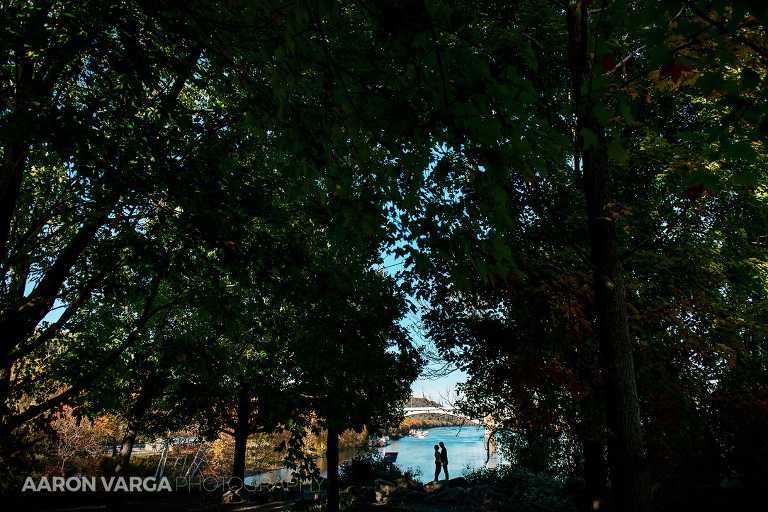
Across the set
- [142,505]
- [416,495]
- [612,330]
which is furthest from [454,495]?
[612,330]

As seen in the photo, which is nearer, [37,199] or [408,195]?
[408,195]

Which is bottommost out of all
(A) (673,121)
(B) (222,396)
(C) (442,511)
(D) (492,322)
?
(C) (442,511)

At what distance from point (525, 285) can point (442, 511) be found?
10159 mm

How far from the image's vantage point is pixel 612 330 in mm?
4285

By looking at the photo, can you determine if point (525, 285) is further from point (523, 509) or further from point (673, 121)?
point (523, 509)

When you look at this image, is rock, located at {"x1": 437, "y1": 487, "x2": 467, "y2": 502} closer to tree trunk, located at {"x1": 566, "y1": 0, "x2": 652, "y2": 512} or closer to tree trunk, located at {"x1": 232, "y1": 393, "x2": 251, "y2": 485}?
tree trunk, located at {"x1": 232, "y1": 393, "x2": 251, "y2": 485}

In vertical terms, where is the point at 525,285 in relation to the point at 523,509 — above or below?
above

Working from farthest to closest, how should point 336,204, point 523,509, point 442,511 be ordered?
point 442,511 → point 523,509 → point 336,204

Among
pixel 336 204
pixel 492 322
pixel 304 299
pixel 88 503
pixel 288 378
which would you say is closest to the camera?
pixel 336 204

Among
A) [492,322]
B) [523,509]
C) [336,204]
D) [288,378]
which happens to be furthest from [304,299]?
[523,509]

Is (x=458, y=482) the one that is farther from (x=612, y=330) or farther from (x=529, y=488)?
(x=612, y=330)

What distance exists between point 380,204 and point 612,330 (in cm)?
311

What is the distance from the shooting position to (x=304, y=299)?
5387 mm

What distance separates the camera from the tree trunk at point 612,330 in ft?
12.5
